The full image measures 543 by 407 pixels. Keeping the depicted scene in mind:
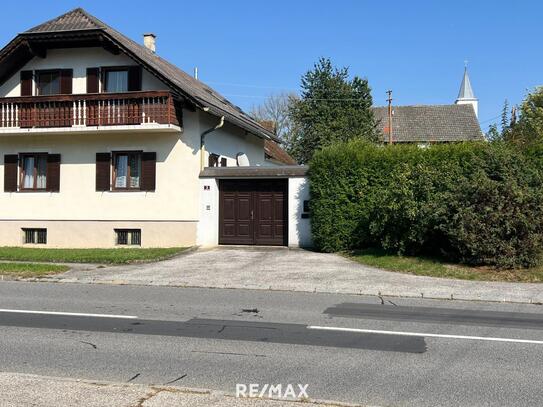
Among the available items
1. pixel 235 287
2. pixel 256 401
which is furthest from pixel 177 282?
pixel 256 401

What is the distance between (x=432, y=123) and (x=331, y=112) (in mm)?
12712

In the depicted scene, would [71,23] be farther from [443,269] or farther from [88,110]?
[443,269]

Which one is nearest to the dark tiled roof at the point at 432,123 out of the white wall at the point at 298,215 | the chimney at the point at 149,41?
the chimney at the point at 149,41

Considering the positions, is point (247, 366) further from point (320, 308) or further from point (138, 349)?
point (320, 308)

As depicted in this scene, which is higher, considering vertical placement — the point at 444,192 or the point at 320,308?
the point at 444,192

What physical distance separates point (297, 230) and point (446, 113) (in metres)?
35.7

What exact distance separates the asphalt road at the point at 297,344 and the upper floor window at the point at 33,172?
37.7 feet

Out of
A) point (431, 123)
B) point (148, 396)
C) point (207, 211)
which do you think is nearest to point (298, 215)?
point (207, 211)

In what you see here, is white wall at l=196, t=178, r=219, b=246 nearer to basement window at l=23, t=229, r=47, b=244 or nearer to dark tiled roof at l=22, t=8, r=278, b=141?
dark tiled roof at l=22, t=8, r=278, b=141

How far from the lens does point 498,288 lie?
1166cm

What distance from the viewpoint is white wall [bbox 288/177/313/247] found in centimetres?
1936

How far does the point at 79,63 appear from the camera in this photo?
20984 mm

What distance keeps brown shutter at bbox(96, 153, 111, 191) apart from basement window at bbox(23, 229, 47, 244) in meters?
2.92

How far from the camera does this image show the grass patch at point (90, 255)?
16.1 metres
